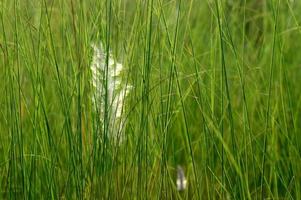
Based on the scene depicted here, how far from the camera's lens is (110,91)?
2057mm

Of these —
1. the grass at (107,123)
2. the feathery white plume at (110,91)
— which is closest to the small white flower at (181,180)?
the grass at (107,123)

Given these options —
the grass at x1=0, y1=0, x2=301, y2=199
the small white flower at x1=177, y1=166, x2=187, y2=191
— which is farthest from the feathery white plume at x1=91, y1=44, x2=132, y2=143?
the small white flower at x1=177, y1=166, x2=187, y2=191

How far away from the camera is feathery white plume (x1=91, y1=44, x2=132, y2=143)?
2.00m

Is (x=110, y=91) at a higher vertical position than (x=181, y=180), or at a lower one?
higher

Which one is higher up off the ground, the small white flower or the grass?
the grass

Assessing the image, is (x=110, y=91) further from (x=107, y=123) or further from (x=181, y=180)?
(x=181, y=180)

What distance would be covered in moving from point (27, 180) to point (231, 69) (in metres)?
1.24

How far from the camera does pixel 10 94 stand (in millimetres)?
2020

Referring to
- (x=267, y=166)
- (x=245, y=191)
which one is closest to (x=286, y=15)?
(x=267, y=166)

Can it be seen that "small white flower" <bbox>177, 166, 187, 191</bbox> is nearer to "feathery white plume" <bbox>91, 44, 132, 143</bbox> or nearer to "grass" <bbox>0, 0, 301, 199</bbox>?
"grass" <bbox>0, 0, 301, 199</bbox>

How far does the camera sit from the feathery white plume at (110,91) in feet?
6.57

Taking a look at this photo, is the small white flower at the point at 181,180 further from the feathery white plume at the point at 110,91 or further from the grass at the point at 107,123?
the feathery white plume at the point at 110,91

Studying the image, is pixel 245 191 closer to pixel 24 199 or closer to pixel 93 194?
pixel 93 194

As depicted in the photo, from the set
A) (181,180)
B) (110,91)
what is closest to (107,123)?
(110,91)
